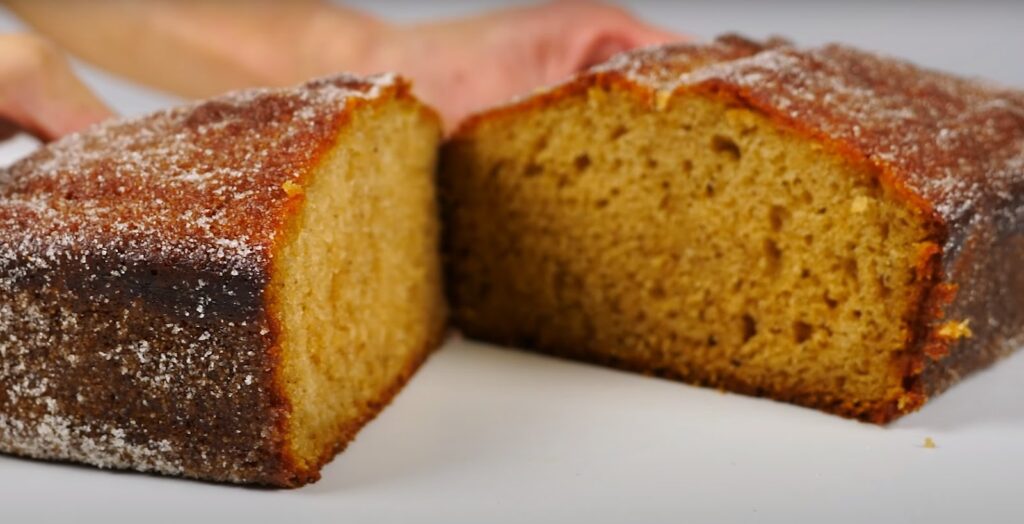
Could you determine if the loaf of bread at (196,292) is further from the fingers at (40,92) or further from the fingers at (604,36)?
the fingers at (604,36)

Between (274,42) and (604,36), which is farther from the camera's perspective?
(274,42)

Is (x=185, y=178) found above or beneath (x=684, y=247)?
above

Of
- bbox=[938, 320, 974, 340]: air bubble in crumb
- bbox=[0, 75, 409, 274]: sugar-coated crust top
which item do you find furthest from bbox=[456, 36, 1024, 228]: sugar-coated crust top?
bbox=[0, 75, 409, 274]: sugar-coated crust top

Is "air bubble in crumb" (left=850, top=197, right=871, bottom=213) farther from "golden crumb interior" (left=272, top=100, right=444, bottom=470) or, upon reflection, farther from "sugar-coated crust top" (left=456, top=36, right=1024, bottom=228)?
"golden crumb interior" (left=272, top=100, right=444, bottom=470)

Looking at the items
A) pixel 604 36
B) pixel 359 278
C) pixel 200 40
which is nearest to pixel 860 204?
pixel 359 278

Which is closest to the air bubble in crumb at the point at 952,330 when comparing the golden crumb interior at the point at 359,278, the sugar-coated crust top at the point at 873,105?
the sugar-coated crust top at the point at 873,105

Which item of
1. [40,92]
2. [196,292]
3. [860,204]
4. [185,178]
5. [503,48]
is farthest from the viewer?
[503,48]

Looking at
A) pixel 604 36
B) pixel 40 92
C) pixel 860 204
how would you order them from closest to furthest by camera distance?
pixel 860 204 < pixel 40 92 < pixel 604 36

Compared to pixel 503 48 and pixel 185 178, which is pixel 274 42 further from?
pixel 185 178
